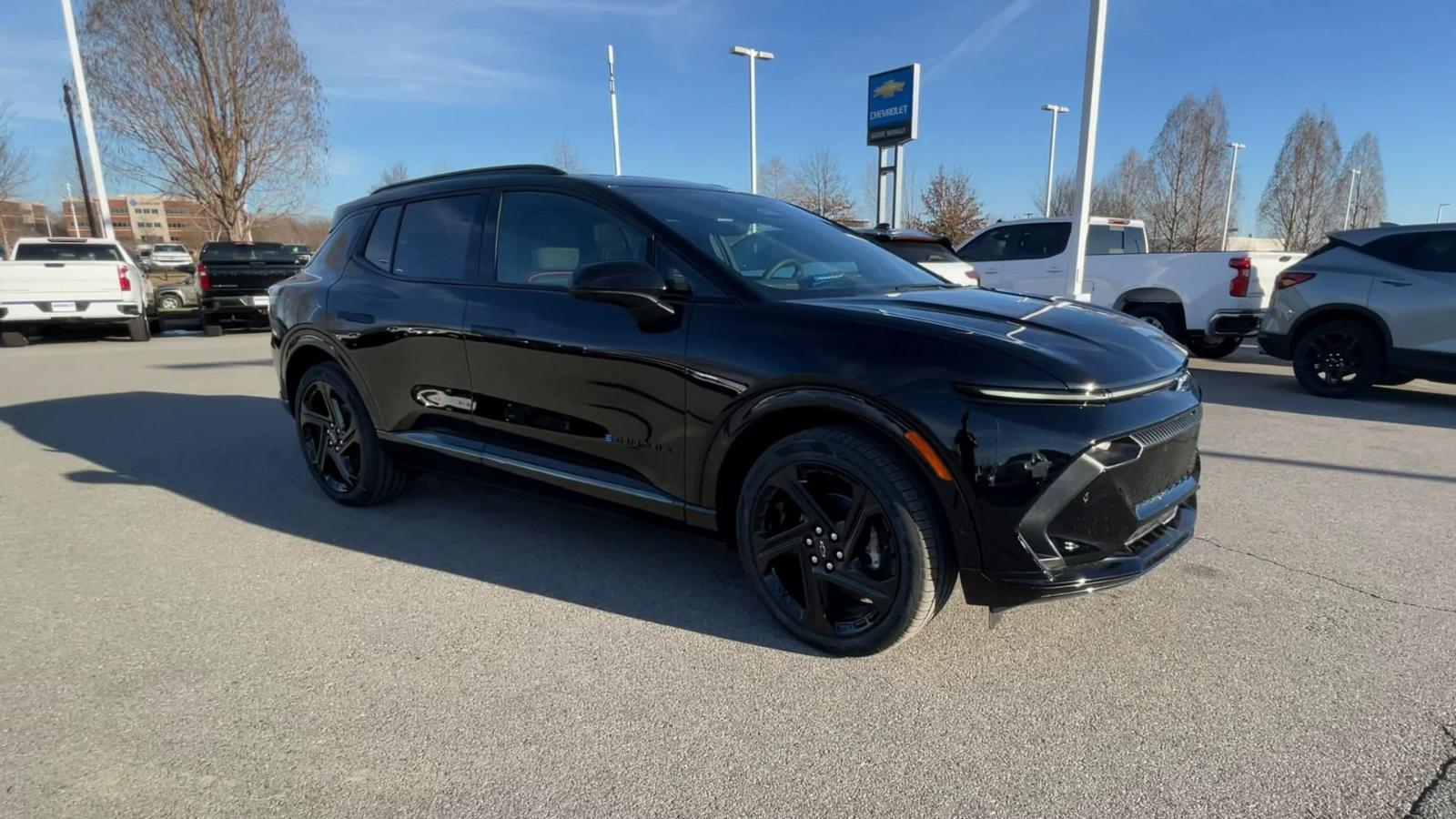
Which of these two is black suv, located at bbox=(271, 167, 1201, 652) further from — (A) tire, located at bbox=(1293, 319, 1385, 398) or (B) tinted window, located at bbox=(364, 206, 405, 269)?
(A) tire, located at bbox=(1293, 319, 1385, 398)

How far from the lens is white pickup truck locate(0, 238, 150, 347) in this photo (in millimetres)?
12734

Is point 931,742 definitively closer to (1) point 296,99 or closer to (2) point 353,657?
(2) point 353,657

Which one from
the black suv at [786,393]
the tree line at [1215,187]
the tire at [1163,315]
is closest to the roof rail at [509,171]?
the black suv at [786,393]

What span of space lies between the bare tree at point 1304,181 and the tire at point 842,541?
41.7 metres

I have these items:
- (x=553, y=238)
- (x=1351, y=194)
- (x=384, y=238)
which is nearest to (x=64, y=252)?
(x=384, y=238)

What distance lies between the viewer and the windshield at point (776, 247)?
3.19 m

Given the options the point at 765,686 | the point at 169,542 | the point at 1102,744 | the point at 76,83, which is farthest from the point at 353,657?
the point at 76,83

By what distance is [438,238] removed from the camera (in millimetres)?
4062

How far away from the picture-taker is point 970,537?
2.50 m

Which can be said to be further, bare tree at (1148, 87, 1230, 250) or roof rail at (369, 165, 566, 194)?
bare tree at (1148, 87, 1230, 250)

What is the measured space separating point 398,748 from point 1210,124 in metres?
40.1

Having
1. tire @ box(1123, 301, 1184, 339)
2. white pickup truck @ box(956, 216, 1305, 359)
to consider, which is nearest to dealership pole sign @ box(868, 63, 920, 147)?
white pickup truck @ box(956, 216, 1305, 359)

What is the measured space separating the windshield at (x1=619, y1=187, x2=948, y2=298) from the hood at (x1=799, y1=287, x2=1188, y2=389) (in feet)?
0.74

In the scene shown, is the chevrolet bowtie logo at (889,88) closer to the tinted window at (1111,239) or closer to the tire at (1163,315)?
the tinted window at (1111,239)
